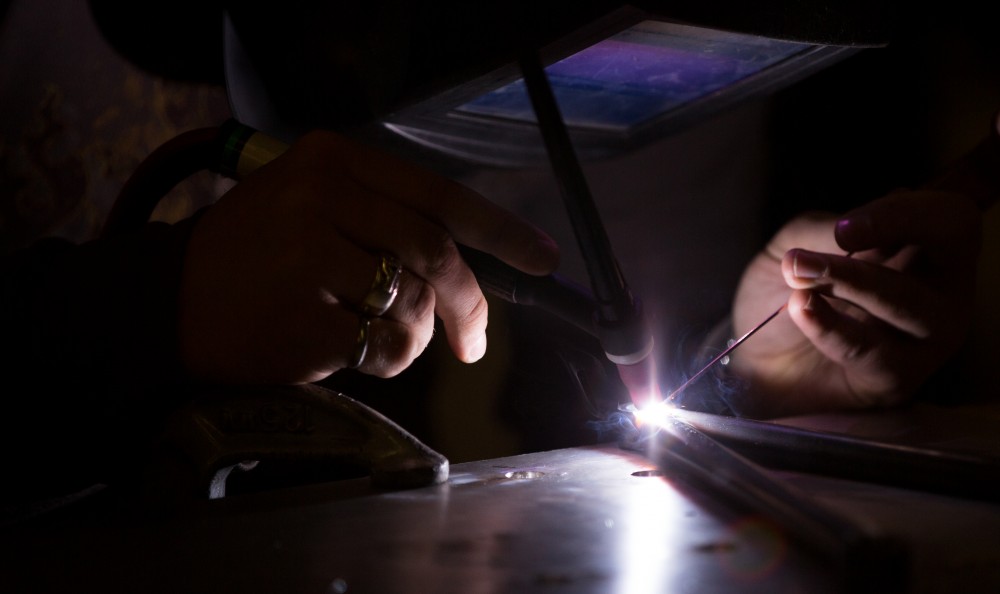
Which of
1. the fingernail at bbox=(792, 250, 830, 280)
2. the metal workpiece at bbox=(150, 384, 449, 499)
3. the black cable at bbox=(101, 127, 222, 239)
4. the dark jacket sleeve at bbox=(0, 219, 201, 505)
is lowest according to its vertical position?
the metal workpiece at bbox=(150, 384, 449, 499)

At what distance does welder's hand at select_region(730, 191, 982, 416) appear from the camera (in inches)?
30.2

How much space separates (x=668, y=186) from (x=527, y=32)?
2.50 ft

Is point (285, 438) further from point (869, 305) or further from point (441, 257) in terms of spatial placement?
point (869, 305)

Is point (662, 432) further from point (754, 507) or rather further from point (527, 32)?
point (527, 32)

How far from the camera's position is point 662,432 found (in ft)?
1.78

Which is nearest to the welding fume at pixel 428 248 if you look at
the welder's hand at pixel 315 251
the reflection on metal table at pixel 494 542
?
the welder's hand at pixel 315 251

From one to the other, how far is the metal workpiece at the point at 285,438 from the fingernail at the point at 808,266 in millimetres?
422

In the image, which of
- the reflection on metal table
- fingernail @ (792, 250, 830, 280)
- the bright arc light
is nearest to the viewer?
the reflection on metal table

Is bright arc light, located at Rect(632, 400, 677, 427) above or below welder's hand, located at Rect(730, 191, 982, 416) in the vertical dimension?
below

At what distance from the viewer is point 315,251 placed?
1.70 ft

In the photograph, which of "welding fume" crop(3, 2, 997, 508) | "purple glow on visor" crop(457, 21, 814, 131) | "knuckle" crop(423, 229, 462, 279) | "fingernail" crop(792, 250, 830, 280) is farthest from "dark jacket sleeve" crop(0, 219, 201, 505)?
"fingernail" crop(792, 250, 830, 280)

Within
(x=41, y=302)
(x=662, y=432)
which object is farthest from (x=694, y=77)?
(x=41, y=302)

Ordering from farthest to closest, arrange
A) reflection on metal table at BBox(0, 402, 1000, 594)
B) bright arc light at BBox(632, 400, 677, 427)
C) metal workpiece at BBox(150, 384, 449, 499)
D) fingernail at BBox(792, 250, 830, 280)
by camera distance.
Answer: fingernail at BBox(792, 250, 830, 280)
bright arc light at BBox(632, 400, 677, 427)
metal workpiece at BBox(150, 384, 449, 499)
reflection on metal table at BBox(0, 402, 1000, 594)

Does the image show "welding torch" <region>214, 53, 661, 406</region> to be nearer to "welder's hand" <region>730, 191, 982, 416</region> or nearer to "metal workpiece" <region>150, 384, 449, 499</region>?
"metal workpiece" <region>150, 384, 449, 499</region>
